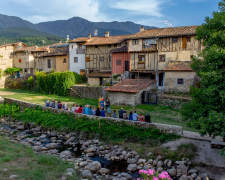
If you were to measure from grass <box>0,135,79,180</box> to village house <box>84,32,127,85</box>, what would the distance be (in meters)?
23.4

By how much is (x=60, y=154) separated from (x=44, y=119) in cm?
789

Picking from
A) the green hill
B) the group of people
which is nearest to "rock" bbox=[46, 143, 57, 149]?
the group of people

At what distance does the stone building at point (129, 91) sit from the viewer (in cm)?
2492

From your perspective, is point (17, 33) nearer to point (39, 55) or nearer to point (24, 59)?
point (24, 59)

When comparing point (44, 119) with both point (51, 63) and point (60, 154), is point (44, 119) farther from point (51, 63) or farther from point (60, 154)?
point (51, 63)

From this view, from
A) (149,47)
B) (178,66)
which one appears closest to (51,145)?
(178,66)

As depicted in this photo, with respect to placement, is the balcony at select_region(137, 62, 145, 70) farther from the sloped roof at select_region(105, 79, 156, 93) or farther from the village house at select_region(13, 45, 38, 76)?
the village house at select_region(13, 45, 38, 76)

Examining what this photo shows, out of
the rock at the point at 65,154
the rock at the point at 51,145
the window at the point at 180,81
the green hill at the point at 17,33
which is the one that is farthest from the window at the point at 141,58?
the green hill at the point at 17,33

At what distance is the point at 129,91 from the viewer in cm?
2473

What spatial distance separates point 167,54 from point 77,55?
20.2 metres

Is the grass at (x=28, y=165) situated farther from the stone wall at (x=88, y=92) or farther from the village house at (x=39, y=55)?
the village house at (x=39, y=55)

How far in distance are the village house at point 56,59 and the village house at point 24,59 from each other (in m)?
6.07

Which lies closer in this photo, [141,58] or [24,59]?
[141,58]

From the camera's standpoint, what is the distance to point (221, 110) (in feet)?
33.7
